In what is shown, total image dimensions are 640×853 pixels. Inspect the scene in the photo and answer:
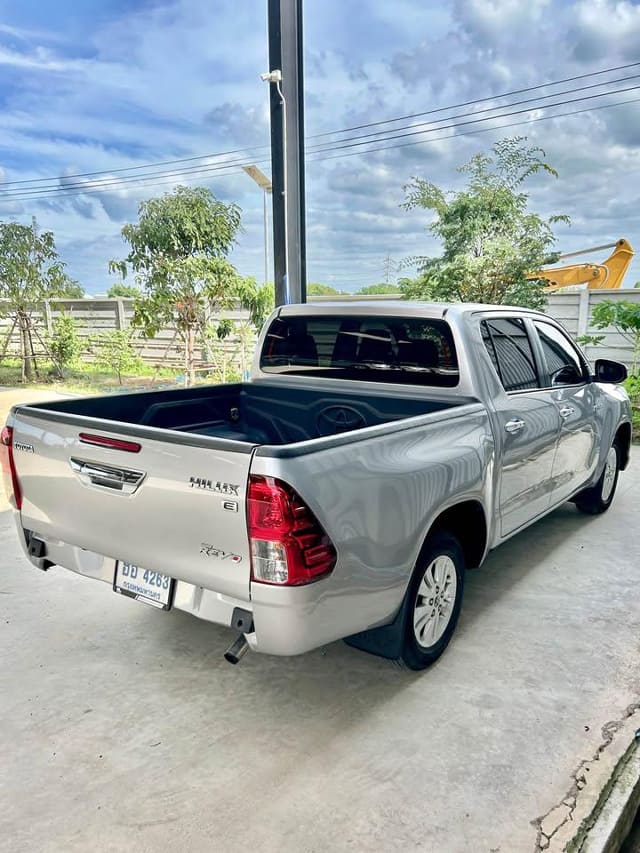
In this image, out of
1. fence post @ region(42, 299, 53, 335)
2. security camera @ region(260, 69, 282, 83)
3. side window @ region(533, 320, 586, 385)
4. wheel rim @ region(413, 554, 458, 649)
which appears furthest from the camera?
fence post @ region(42, 299, 53, 335)

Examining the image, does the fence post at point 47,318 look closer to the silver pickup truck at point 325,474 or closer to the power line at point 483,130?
the power line at point 483,130

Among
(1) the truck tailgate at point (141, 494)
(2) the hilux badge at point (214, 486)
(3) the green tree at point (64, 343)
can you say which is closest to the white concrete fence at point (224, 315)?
(3) the green tree at point (64, 343)

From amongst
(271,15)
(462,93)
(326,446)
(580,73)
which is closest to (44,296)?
(271,15)

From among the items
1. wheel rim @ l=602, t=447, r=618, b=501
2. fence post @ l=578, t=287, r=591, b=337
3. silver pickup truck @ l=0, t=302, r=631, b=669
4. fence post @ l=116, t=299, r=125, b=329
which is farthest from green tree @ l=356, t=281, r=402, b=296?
silver pickup truck @ l=0, t=302, r=631, b=669

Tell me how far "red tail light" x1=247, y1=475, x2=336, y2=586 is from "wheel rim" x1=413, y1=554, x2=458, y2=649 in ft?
2.46

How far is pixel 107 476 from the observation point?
2.12 metres

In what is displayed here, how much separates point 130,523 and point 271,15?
5.25 m

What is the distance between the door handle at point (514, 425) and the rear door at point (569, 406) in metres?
0.58

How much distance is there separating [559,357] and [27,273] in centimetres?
934

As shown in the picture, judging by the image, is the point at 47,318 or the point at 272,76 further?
the point at 47,318

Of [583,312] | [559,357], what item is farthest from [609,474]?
[583,312]

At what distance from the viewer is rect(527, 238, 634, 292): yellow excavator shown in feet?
40.1

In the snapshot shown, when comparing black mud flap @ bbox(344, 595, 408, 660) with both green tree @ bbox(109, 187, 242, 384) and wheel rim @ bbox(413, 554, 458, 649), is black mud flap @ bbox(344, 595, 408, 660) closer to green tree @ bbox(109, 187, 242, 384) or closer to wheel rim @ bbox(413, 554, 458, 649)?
wheel rim @ bbox(413, 554, 458, 649)

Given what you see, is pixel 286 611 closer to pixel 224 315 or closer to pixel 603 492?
pixel 603 492
